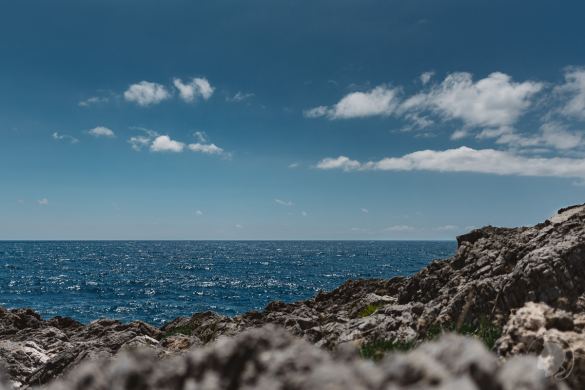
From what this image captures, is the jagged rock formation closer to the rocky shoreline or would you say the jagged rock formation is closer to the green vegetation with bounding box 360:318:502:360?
the rocky shoreline

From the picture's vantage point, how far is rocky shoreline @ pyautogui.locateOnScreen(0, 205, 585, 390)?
3682 millimetres

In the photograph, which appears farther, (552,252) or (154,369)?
(552,252)

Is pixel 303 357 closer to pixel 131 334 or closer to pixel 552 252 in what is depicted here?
pixel 552 252

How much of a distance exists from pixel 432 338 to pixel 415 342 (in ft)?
1.84

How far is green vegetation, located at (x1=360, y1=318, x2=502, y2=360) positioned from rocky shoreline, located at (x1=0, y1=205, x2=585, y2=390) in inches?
2.2

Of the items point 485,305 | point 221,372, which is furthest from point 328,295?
point 221,372

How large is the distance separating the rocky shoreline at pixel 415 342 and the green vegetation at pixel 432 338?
0.06 m

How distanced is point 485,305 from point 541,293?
1547 millimetres

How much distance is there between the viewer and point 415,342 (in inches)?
419

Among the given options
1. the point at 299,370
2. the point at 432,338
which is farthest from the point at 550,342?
the point at 299,370

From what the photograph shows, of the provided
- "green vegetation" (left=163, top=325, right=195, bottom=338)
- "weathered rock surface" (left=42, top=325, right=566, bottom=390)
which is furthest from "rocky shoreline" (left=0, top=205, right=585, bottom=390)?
"green vegetation" (left=163, top=325, right=195, bottom=338)

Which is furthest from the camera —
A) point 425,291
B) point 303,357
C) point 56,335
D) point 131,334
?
point 56,335

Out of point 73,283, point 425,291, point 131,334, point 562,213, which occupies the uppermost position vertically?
point 562,213

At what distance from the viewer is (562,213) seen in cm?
1853
